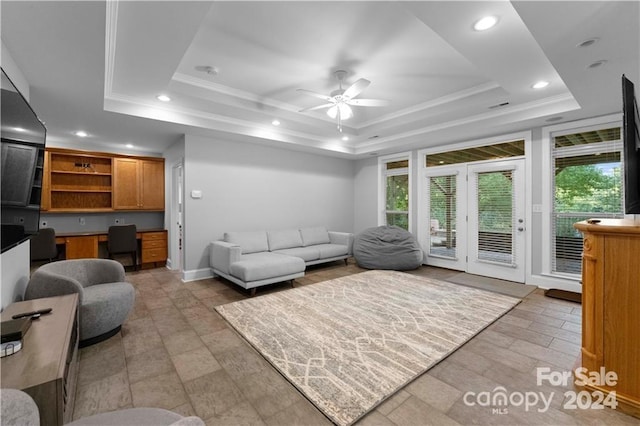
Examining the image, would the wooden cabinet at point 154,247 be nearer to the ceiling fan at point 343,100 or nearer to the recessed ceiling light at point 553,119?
the ceiling fan at point 343,100

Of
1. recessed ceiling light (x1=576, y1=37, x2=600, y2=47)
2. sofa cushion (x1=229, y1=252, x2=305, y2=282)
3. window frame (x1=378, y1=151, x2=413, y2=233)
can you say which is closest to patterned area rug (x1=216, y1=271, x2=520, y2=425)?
sofa cushion (x1=229, y1=252, x2=305, y2=282)

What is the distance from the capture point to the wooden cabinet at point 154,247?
17.9ft

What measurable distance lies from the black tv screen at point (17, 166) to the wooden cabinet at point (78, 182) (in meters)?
3.92

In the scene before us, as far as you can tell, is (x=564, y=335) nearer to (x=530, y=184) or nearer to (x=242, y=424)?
(x=530, y=184)

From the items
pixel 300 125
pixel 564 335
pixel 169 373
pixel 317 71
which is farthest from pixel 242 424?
pixel 300 125

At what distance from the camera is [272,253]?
16.0 feet

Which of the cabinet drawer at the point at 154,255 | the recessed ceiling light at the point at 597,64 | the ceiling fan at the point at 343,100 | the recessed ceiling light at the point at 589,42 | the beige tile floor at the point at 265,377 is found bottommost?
the beige tile floor at the point at 265,377

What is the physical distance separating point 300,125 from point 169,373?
13.3ft

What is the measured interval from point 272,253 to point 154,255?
8.35 feet

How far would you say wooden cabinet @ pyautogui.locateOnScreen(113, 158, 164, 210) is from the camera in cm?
559

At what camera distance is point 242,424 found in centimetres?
164

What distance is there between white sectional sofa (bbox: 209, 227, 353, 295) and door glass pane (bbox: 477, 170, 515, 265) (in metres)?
2.51

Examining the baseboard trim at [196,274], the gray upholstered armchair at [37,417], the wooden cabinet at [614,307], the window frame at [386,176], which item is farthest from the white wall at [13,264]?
the window frame at [386,176]

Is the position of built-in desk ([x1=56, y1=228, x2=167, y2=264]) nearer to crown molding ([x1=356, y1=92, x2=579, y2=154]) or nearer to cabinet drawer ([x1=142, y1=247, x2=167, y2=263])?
cabinet drawer ([x1=142, y1=247, x2=167, y2=263])
